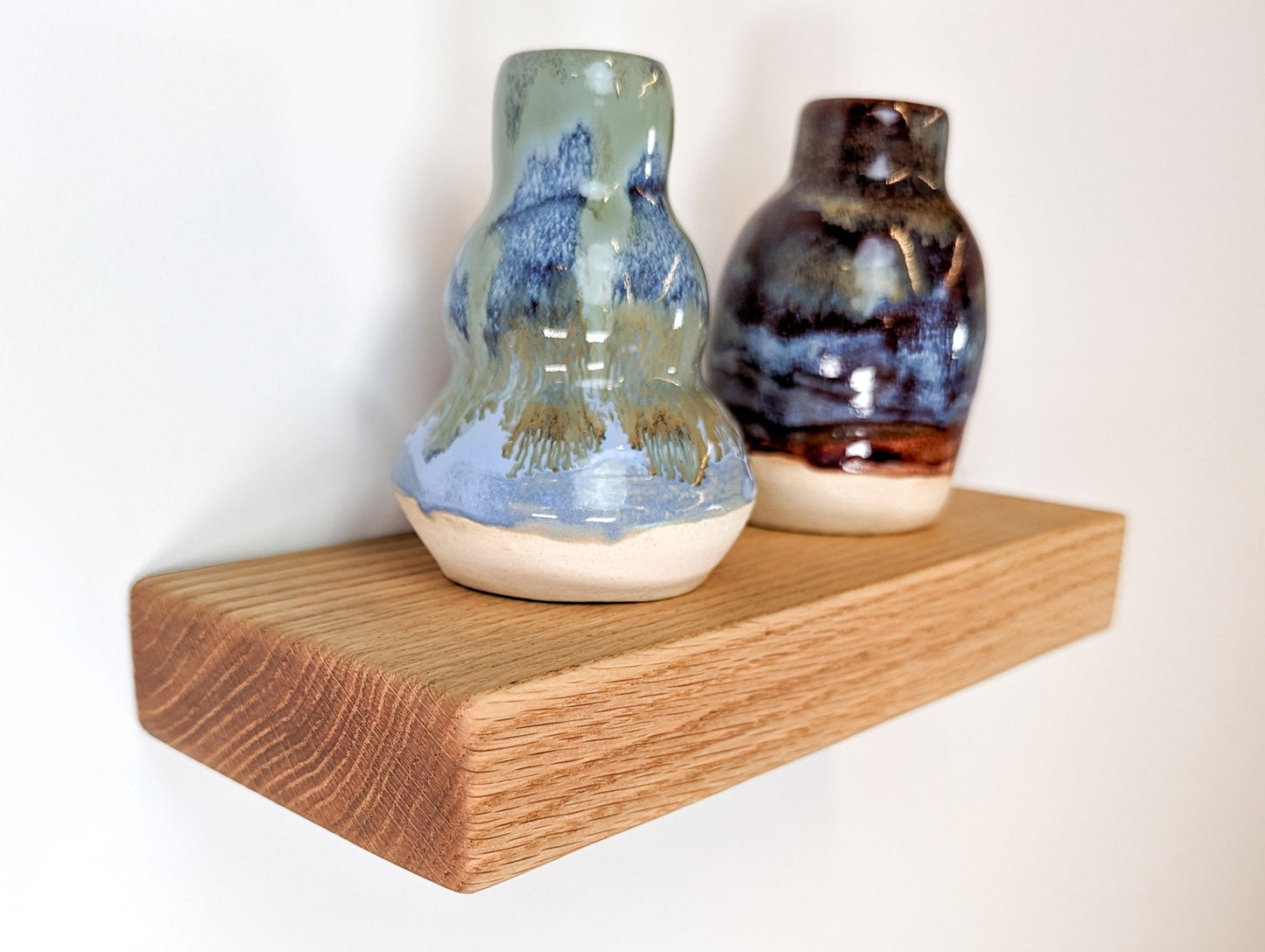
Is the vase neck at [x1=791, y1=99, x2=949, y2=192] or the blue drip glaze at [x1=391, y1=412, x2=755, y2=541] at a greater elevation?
the vase neck at [x1=791, y1=99, x2=949, y2=192]

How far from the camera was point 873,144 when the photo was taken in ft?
1.40

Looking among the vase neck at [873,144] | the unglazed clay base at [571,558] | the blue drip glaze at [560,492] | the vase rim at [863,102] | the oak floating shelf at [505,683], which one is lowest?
the oak floating shelf at [505,683]

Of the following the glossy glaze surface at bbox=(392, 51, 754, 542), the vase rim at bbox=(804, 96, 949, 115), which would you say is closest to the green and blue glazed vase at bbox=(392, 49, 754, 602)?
the glossy glaze surface at bbox=(392, 51, 754, 542)

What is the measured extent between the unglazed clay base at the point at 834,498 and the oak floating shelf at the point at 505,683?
3cm

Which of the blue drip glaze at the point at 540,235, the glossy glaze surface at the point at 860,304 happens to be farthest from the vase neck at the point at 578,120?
the glossy glaze surface at the point at 860,304

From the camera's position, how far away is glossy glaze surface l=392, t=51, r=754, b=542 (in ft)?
1.05

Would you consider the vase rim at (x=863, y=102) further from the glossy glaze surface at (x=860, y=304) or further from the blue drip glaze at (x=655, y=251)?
the blue drip glaze at (x=655, y=251)

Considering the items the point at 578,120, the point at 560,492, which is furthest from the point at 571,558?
the point at 578,120

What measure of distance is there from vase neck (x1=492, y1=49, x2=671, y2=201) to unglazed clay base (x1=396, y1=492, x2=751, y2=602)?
0.10m

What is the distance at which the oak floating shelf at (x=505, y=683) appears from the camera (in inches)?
10.4

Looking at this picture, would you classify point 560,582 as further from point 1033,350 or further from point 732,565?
point 1033,350

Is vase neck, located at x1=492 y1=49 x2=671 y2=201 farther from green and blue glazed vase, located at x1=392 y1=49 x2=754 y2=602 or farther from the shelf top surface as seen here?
the shelf top surface

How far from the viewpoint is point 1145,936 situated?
2.84 ft

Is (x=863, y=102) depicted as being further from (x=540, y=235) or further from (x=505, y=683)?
(x=505, y=683)
